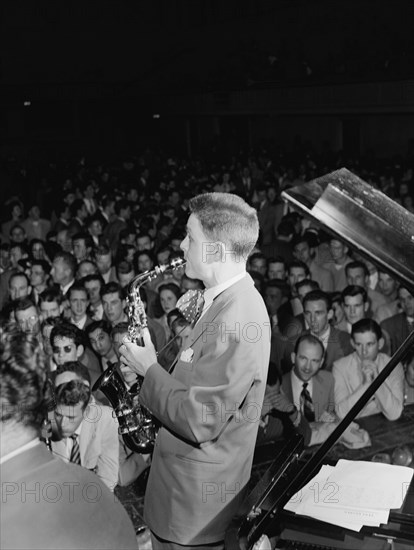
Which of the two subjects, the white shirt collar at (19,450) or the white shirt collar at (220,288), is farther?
the white shirt collar at (220,288)

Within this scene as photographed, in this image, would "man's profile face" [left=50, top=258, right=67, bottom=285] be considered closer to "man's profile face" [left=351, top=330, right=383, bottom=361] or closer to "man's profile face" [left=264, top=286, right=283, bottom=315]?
"man's profile face" [left=264, top=286, right=283, bottom=315]

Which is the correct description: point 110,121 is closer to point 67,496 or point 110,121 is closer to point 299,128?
point 299,128

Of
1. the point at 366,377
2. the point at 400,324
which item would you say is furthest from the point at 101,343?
the point at 400,324

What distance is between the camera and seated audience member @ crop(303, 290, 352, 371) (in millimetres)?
5770

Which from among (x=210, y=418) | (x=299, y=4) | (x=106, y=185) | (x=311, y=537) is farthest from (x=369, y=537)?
(x=299, y=4)

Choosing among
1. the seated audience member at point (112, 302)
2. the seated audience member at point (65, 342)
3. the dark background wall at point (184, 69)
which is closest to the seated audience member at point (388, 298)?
the seated audience member at point (112, 302)

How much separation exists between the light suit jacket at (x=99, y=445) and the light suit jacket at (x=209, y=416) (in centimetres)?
140

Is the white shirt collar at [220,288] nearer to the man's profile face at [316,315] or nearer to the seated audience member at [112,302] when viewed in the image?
the man's profile face at [316,315]

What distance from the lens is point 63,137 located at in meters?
21.6

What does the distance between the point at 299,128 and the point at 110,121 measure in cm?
637

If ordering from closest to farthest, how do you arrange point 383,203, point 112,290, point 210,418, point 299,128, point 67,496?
1. point 67,496
2. point 383,203
3. point 210,418
4. point 112,290
5. point 299,128

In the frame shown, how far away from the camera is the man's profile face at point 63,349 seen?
502 centimetres

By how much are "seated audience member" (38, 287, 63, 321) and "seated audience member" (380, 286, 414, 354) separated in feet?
9.49

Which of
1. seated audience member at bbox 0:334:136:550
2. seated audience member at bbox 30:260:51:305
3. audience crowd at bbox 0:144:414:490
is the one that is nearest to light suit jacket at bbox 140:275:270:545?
audience crowd at bbox 0:144:414:490
